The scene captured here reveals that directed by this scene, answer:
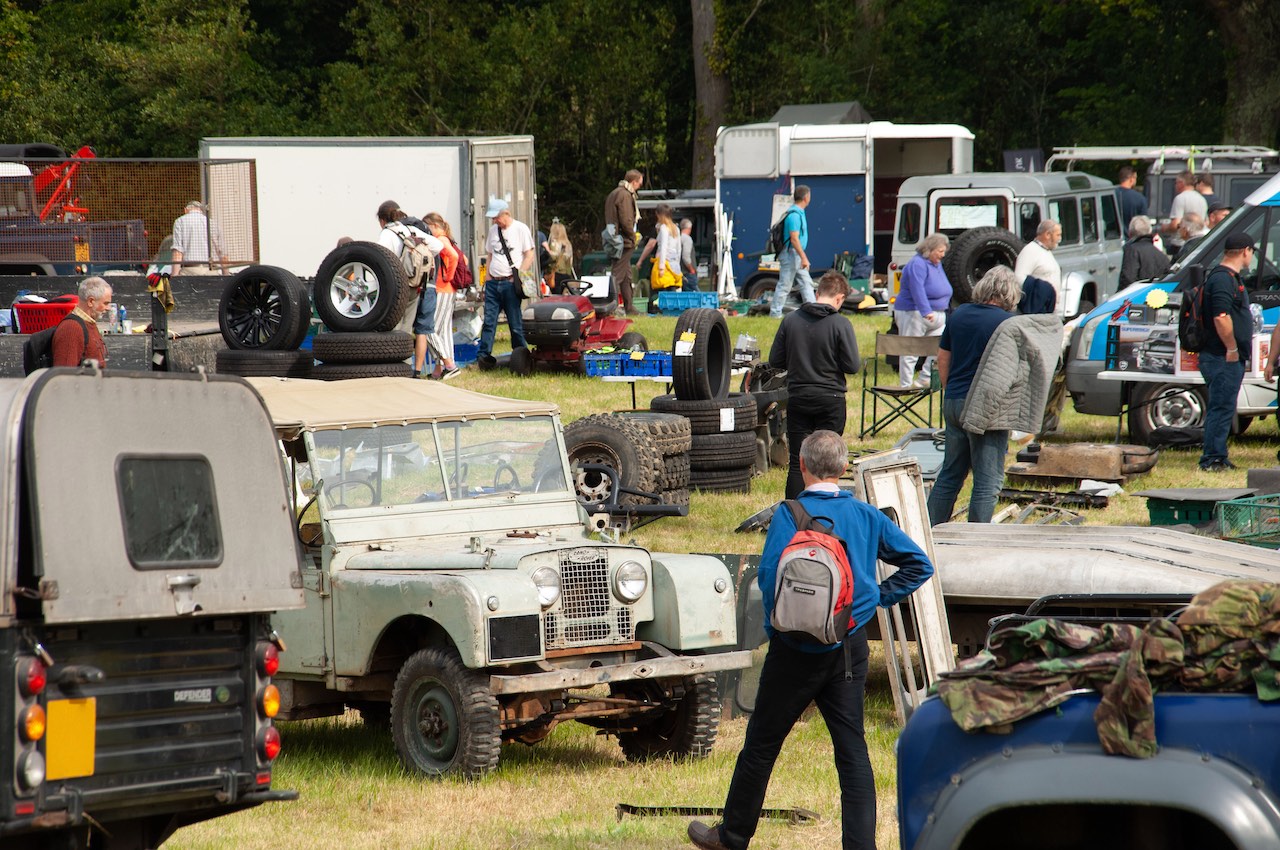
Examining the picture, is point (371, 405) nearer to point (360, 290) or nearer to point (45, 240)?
point (360, 290)

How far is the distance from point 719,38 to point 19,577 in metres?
33.4

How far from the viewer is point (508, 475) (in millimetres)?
7570

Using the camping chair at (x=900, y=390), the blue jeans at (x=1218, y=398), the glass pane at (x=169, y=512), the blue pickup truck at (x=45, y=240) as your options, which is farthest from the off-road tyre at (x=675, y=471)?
the blue pickup truck at (x=45, y=240)

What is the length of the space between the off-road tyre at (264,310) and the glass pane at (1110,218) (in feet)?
42.5

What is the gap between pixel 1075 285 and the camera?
20422 mm

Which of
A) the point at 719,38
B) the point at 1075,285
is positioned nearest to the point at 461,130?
the point at 719,38

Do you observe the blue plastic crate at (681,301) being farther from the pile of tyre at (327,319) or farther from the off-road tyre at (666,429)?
the off-road tyre at (666,429)

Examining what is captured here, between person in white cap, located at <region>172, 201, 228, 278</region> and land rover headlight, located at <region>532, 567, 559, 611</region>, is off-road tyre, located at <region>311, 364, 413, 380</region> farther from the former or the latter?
land rover headlight, located at <region>532, 567, 559, 611</region>

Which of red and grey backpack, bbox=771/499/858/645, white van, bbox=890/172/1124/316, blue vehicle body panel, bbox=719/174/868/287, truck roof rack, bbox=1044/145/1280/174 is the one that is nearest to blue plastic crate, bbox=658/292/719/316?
white van, bbox=890/172/1124/316

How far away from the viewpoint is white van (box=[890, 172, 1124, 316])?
21391 mm

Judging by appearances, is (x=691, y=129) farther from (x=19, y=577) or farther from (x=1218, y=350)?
(x=19, y=577)

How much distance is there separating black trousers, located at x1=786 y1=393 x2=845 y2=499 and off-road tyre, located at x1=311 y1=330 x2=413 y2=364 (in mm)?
4614

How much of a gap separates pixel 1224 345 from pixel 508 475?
7.41 meters

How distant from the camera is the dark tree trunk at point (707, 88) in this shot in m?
35.9
